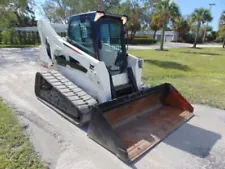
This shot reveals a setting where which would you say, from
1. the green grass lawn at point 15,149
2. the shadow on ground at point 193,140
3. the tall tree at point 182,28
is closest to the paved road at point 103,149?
the shadow on ground at point 193,140

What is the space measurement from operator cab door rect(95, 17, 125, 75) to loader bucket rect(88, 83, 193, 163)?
3.13ft

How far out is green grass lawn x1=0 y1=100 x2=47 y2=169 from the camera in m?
2.66

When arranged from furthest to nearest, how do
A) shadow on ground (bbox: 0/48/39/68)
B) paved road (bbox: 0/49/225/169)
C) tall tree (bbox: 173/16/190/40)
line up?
1. tall tree (bbox: 173/16/190/40)
2. shadow on ground (bbox: 0/48/39/68)
3. paved road (bbox: 0/49/225/169)

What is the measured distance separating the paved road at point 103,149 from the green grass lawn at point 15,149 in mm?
136

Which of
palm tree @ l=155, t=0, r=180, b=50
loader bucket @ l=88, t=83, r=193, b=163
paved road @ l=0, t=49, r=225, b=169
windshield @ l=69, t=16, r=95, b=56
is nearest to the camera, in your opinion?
paved road @ l=0, t=49, r=225, b=169

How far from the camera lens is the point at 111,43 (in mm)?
4660

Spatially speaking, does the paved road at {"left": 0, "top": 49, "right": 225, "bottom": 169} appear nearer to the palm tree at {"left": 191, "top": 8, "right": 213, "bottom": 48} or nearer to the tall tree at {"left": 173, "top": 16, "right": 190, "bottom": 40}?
the palm tree at {"left": 191, "top": 8, "right": 213, "bottom": 48}

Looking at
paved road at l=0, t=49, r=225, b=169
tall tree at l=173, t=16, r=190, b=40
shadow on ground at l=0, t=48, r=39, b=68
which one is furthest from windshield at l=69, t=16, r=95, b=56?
tall tree at l=173, t=16, r=190, b=40

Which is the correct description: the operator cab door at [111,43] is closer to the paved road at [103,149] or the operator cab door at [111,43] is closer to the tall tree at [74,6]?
the paved road at [103,149]

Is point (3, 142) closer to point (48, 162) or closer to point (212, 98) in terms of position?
point (48, 162)

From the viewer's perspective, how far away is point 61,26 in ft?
18.6

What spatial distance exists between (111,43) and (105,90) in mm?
1293

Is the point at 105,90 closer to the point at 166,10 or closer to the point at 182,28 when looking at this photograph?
the point at 166,10

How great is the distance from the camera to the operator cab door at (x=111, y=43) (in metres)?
4.36
